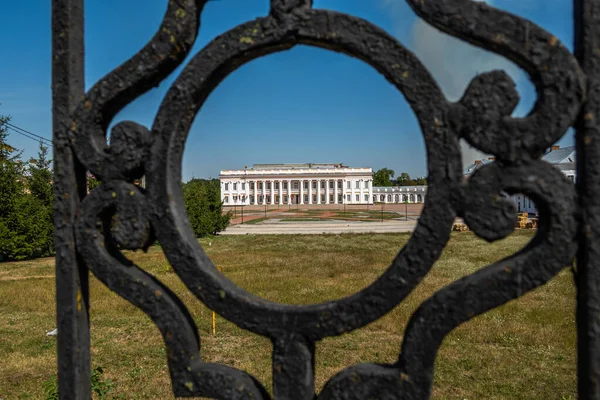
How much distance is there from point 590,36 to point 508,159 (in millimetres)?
342

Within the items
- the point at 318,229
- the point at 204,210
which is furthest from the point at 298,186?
the point at 204,210

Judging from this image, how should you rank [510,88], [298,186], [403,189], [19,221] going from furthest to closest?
1. [298,186]
2. [403,189]
3. [19,221]
4. [510,88]

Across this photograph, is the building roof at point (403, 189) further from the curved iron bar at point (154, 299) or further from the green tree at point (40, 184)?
the curved iron bar at point (154, 299)

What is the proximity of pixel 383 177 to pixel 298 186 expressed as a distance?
23.4 metres

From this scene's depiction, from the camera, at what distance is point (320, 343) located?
6105 millimetres

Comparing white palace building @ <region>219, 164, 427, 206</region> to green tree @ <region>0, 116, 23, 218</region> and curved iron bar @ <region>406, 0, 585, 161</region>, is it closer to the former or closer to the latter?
green tree @ <region>0, 116, 23, 218</region>

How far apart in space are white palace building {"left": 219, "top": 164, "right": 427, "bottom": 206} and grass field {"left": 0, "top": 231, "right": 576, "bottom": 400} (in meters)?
65.2

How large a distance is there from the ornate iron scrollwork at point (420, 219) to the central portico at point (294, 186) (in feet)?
246

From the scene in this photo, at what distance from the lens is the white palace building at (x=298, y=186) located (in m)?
76.2

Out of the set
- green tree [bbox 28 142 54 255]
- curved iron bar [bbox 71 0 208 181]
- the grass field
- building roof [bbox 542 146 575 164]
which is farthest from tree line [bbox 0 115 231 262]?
building roof [bbox 542 146 575 164]

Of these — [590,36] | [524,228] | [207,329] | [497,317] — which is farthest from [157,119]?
[524,228]

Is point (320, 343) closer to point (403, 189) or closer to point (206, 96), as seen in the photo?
point (206, 96)

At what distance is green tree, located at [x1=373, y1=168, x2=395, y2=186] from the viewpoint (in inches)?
3607

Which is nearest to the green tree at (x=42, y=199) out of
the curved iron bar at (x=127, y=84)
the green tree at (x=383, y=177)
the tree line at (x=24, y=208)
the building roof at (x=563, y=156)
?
the tree line at (x=24, y=208)
